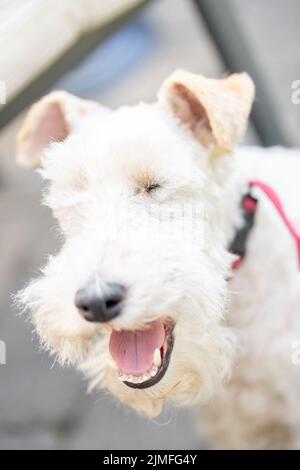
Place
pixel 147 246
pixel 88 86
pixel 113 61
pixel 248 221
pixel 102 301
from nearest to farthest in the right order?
1. pixel 102 301
2. pixel 147 246
3. pixel 248 221
4. pixel 88 86
5. pixel 113 61

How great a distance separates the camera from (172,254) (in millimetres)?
1691

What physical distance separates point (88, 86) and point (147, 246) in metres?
3.66

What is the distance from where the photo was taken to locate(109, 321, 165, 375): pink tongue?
169cm

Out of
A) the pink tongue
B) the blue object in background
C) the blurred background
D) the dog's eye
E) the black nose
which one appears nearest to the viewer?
the black nose

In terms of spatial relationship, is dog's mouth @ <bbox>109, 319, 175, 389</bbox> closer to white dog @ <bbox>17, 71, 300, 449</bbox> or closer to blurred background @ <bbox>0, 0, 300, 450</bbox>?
white dog @ <bbox>17, 71, 300, 449</bbox>

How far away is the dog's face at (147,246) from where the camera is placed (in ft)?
5.27

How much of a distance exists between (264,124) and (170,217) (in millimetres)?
1335

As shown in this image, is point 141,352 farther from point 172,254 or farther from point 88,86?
point 88,86

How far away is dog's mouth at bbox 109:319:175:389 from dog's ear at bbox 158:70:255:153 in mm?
560

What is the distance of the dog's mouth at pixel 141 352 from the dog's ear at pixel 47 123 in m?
0.74

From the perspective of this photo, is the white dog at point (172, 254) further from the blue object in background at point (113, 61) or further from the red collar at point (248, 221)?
the blue object in background at point (113, 61)

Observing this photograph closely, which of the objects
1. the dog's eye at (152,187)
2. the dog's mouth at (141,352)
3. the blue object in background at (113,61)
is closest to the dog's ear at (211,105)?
the dog's eye at (152,187)

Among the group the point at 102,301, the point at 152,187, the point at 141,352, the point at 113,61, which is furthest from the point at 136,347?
the point at 113,61

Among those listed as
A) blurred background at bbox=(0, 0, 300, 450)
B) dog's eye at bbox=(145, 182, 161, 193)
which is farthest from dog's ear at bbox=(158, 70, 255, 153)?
blurred background at bbox=(0, 0, 300, 450)
